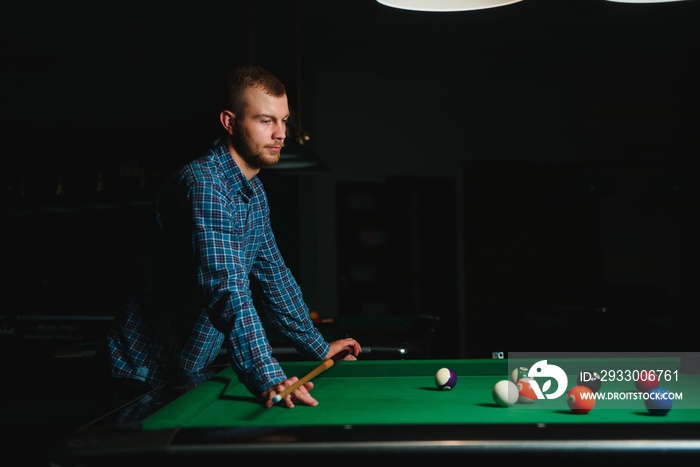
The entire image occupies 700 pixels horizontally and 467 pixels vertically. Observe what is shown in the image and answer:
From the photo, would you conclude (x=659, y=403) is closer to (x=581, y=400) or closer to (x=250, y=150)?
(x=581, y=400)

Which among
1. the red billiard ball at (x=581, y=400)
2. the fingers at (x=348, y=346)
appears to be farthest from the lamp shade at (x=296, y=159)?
the red billiard ball at (x=581, y=400)

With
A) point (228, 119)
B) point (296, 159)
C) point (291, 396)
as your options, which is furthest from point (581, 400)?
point (296, 159)

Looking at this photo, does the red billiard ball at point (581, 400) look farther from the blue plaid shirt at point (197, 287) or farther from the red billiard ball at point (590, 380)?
the blue plaid shirt at point (197, 287)

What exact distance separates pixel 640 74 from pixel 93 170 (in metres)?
5.20

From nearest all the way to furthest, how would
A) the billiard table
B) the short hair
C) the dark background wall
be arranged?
the billiard table → the short hair → the dark background wall

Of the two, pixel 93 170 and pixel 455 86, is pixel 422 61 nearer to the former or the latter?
pixel 455 86

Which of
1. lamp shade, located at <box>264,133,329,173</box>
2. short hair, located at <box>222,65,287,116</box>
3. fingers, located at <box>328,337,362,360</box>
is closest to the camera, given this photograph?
short hair, located at <box>222,65,287,116</box>

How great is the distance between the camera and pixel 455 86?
6973mm

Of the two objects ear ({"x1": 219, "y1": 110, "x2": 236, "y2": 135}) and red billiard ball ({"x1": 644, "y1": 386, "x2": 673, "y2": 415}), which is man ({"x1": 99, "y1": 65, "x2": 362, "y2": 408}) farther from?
red billiard ball ({"x1": 644, "y1": 386, "x2": 673, "y2": 415})

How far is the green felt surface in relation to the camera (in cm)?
157

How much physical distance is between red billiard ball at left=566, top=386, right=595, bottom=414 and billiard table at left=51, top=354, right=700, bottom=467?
0.02 metres

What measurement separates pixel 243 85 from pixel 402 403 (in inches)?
37.9

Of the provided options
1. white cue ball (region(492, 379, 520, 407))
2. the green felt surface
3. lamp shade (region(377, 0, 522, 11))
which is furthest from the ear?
white cue ball (region(492, 379, 520, 407))

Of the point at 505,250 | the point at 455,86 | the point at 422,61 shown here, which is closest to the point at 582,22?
the point at 422,61
